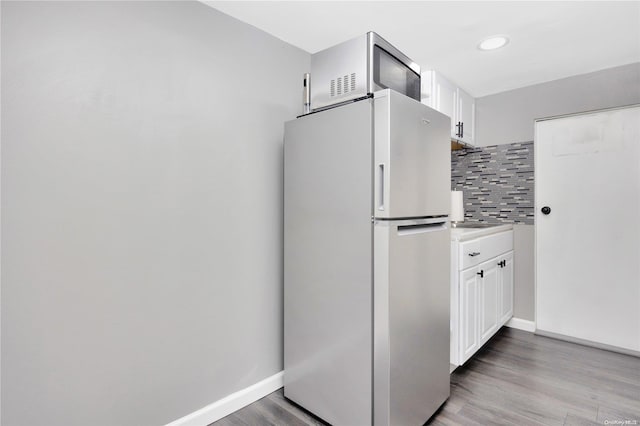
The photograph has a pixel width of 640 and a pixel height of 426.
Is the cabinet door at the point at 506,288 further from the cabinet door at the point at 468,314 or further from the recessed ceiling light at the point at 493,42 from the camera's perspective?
the recessed ceiling light at the point at 493,42

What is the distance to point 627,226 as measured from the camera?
2.55m

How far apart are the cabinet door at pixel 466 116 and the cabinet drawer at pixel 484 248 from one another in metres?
0.91

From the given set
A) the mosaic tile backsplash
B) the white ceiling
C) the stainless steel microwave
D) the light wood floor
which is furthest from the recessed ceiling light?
the light wood floor

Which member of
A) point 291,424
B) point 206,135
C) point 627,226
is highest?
point 206,135

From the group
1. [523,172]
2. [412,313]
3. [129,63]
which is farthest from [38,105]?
[523,172]

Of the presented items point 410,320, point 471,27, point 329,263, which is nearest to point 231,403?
point 329,263

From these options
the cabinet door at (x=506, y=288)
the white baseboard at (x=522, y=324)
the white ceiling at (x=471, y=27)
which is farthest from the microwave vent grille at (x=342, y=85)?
the white baseboard at (x=522, y=324)

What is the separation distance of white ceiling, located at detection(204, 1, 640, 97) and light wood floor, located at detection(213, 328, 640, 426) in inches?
85.0

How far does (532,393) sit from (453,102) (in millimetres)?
2170

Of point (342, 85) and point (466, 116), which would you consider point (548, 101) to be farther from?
point (342, 85)

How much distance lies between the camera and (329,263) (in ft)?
5.54

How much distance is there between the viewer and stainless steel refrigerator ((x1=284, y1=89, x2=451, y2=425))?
1.49 metres

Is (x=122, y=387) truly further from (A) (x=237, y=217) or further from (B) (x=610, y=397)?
(B) (x=610, y=397)

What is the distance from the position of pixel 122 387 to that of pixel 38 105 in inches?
46.4
